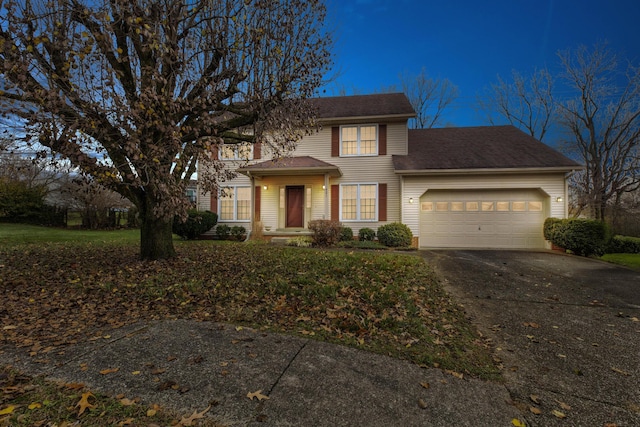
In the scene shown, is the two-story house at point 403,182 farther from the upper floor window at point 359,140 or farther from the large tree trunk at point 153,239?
the large tree trunk at point 153,239

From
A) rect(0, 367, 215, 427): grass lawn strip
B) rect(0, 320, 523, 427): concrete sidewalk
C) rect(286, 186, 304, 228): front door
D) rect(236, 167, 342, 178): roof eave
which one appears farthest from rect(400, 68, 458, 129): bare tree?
rect(0, 367, 215, 427): grass lawn strip

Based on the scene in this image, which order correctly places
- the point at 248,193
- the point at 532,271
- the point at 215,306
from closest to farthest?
the point at 215,306 < the point at 532,271 < the point at 248,193

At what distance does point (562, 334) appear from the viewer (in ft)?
12.8

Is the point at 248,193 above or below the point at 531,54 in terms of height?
below

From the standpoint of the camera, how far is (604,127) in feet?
61.6

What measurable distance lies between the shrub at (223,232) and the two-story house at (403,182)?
45cm

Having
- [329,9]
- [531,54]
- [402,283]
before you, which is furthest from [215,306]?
[531,54]

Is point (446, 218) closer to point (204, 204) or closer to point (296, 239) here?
point (296, 239)

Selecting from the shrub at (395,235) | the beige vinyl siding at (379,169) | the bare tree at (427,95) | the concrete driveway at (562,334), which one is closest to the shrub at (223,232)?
the beige vinyl siding at (379,169)

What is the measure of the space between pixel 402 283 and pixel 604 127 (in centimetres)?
2103

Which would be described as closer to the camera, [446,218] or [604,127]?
[446,218]

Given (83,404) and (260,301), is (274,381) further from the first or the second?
(260,301)

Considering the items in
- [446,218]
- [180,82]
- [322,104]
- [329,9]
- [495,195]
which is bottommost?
[446,218]

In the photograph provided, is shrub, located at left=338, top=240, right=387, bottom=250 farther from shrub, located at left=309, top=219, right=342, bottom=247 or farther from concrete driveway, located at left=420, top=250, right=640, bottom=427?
concrete driveway, located at left=420, top=250, right=640, bottom=427
